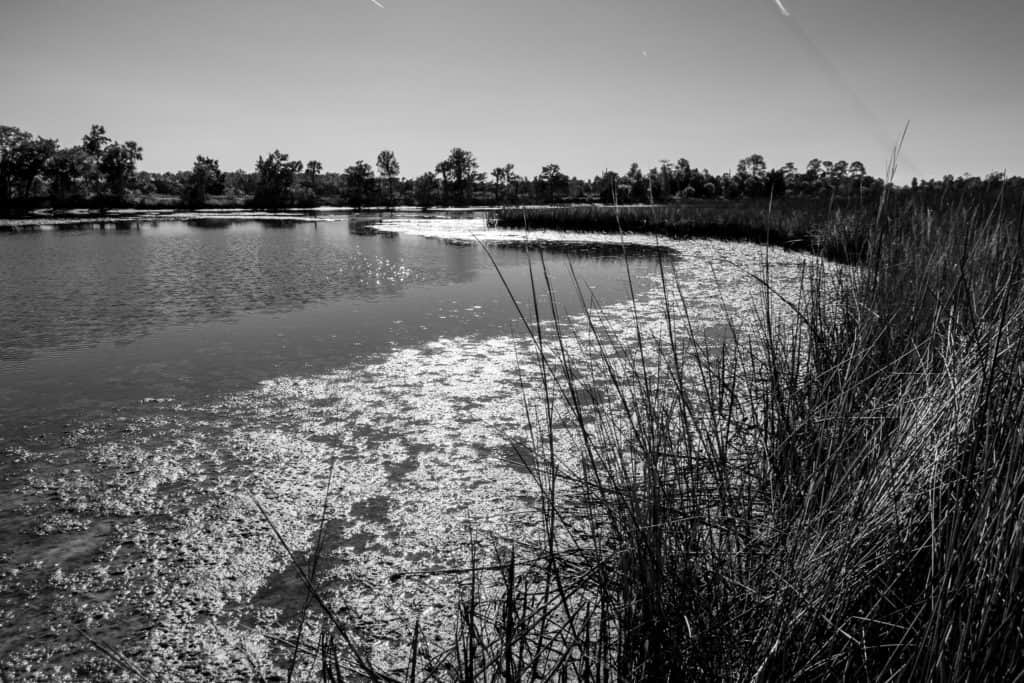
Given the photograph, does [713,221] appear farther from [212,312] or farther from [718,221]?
[212,312]

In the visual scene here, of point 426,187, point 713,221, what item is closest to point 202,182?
point 426,187

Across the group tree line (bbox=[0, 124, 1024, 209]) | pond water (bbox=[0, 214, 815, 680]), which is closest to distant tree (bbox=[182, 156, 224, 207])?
tree line (bbox=[0, 124, 1024, 209])

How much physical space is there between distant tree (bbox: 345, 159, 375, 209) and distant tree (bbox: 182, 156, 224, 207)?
16773 mm

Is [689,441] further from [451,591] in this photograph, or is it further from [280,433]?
[280,433]

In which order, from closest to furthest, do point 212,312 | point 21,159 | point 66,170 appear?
point 212,312, point 21,159, point 66,170

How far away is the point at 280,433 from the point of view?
11.9 feet

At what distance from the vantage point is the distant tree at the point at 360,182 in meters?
77.2

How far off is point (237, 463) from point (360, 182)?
80.1m

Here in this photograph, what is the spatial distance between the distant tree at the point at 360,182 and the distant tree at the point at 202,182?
55.0 feet

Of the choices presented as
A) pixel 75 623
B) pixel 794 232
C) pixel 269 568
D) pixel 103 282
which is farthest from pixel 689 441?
pixel 794 232

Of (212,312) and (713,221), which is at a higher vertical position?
(713,221)

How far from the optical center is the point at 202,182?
69375 mm

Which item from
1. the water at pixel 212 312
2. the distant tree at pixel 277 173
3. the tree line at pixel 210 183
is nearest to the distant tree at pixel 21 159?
the tree line at pixel 210 183

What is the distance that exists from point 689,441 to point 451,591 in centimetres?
111
